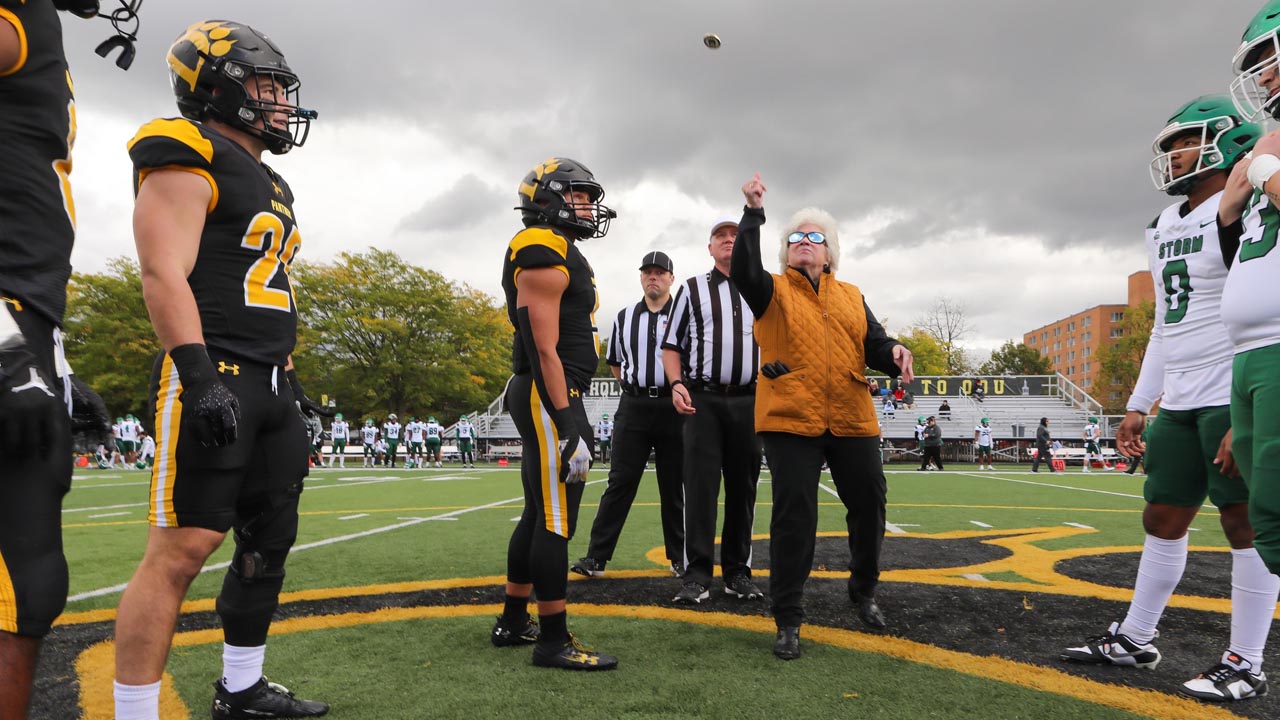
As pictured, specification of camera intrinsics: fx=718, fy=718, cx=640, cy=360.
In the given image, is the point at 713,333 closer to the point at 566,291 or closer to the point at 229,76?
the point at 566,291

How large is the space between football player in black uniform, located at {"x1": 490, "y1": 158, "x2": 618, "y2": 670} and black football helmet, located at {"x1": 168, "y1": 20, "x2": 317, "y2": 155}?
3.57 ft

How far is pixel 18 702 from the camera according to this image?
157 cm

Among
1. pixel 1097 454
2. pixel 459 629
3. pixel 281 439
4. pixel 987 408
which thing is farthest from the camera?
pixel 987 408

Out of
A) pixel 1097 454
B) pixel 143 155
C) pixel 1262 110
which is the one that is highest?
pixel 1262 110

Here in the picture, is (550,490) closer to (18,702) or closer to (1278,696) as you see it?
(18,702)

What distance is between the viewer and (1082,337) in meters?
110

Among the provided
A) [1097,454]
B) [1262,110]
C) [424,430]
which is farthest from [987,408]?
[1262,110]

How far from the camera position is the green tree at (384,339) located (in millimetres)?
40438

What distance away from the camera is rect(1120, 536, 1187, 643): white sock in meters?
3.12

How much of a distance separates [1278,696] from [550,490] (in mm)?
2963

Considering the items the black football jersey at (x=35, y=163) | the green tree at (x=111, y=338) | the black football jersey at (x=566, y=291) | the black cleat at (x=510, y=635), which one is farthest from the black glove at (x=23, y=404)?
the green tree at (x=111, y=338)

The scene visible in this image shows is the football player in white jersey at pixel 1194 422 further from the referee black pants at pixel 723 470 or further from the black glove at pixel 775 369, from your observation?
the referee black pants at pixel 723 470

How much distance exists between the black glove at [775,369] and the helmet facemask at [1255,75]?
6.35 ft

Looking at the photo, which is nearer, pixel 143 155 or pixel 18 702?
pixel 18 702
